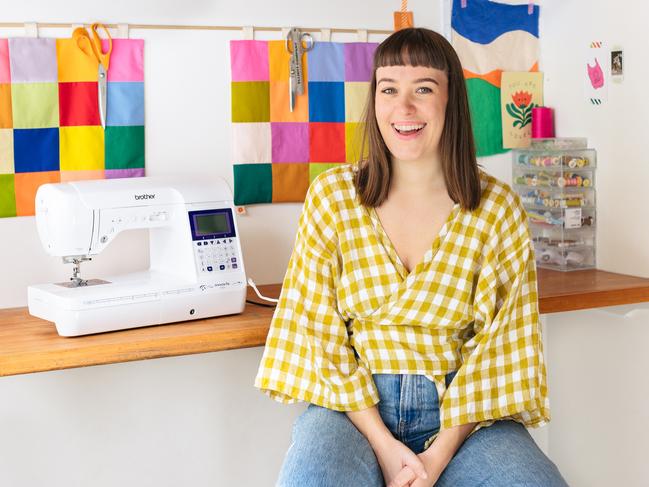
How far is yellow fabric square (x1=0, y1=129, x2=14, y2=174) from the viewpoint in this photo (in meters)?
1.97

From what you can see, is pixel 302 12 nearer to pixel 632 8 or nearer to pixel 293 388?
pixel 632 8

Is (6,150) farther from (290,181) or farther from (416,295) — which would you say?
(416,295)

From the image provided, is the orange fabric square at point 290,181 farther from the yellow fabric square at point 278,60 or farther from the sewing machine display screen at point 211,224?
the sewing machine display screen at point 211,224

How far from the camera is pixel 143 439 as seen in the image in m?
2.21

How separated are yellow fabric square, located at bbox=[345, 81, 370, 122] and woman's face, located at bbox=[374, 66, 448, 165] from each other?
2.08ft

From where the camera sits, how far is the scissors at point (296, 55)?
7.17ft

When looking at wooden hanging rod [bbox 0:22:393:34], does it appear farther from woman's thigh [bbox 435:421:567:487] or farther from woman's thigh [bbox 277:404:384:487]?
woman's thigh [bbox 435:421:567:487]

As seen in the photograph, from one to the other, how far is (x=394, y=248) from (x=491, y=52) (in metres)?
1.02

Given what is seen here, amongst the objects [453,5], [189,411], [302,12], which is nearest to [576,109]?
[453,5]

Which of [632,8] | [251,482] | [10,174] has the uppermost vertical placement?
[632,8]

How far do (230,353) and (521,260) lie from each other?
93 cm

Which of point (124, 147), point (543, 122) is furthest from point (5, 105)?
point (543, 122)

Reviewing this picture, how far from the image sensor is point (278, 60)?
2.19 meters

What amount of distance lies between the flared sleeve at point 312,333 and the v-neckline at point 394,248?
0.28ft
